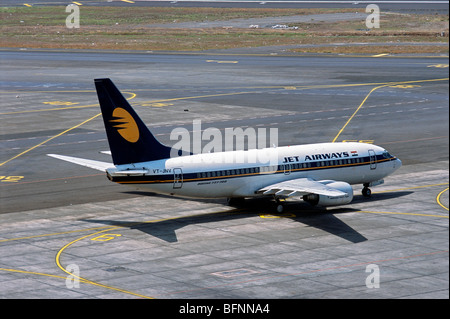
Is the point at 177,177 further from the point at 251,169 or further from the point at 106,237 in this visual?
the point at 106,237

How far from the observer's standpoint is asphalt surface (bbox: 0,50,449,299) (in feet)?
164

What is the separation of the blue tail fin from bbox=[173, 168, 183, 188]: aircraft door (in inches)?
72.4

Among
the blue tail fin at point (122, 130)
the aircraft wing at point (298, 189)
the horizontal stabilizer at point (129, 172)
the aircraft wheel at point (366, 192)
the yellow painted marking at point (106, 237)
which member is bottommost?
the yellow painted marking at point (106, 237)

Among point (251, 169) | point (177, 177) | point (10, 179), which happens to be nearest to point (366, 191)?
point (251, 169)

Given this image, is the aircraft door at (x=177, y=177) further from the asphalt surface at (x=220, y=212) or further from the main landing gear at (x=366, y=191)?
the main landing gear at (x=366, y=191)

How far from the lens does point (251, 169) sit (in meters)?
65.6

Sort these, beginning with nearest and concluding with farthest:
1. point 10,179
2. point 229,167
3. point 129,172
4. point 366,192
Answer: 1. point 129,172
2. point 229,167
3. point 366,192
4. point 10,179

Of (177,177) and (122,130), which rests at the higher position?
(122,130)

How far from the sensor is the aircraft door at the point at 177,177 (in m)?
62.6

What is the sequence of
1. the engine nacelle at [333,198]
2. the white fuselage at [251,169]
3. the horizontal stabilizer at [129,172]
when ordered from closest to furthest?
the horizontal stabilizer at [129,172] < the white fuselage at [251,169] < the engine nacelle at [333,198]

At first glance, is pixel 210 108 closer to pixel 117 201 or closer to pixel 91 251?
pixel 117 201

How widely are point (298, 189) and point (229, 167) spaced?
5603mm

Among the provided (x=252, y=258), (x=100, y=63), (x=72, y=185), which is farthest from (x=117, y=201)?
(x=100, y=63)

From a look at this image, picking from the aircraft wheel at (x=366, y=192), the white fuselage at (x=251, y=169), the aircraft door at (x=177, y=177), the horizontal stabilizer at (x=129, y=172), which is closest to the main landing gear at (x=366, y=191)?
the aircraft wheel at (x=366, y=192)
